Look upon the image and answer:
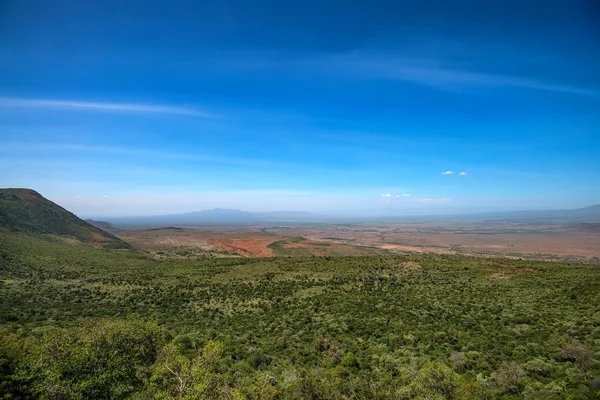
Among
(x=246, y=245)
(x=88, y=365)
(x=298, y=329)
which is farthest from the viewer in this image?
(x=246, y=245)

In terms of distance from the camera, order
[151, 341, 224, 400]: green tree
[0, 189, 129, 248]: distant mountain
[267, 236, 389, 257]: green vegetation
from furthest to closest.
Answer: [267, 236, 389, 257]: green vegetation
[0, 189, 129, 248]: distant mountain
[151, 341, 224, 400]: green tree

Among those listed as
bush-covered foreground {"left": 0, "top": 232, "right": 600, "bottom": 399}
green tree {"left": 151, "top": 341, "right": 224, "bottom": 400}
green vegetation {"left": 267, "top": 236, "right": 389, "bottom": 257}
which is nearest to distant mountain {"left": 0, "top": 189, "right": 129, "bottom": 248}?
bush-covered foreground {"left": 0, "top": 232, "right": 600, "bottom": 399}

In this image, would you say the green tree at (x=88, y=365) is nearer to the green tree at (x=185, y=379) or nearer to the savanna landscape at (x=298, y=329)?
the savanna landscape at (x=298, y=329)

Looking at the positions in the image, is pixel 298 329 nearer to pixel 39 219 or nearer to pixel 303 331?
pixel 303 331

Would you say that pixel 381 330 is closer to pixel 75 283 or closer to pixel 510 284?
pixel 510 284

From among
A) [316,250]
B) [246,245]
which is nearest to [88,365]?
[316,250]

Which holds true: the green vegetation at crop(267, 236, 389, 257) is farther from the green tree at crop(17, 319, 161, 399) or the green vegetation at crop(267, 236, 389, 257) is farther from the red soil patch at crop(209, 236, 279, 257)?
the green tree at crop(17, 319, 161, 399)
